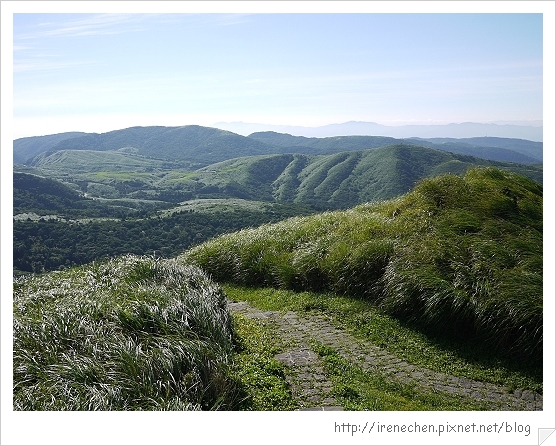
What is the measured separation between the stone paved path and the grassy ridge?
2.99 ft

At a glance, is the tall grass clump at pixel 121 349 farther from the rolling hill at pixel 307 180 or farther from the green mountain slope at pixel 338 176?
the rolling hill at pixel 307 180

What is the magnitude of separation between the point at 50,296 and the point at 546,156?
7.28 meters

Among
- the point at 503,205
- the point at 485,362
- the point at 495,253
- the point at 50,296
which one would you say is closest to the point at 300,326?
the point at 485,362

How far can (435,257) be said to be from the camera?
289 inches

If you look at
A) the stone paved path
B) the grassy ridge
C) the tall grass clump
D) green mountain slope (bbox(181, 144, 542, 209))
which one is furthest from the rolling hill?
the tall grass clump

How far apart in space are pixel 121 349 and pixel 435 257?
4840mm

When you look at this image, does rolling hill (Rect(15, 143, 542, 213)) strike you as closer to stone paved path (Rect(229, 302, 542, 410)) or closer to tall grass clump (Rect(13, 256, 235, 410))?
stone paved path (Rect(229, 302, 542, 410))

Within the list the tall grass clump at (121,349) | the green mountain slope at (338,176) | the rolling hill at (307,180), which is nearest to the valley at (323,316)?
the tall grass clump at (121,349)

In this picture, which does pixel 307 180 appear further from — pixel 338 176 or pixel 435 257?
pixel 435 257

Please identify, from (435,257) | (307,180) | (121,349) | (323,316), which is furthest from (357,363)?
(307,180)

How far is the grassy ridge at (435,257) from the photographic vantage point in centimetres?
619

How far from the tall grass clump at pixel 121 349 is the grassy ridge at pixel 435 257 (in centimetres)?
263

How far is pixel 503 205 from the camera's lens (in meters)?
8.75

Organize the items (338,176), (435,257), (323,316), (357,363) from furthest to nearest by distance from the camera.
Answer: (338,176) < (323,316) < (435,257) < (357,363)
